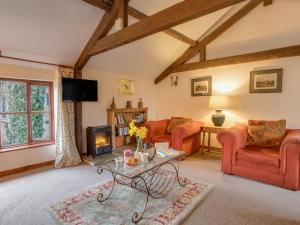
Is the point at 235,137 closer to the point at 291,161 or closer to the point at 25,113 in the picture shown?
the point at 291,161

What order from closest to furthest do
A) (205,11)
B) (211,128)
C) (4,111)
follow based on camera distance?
(205,11), (4,111), (211,128)

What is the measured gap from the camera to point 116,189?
102 inches

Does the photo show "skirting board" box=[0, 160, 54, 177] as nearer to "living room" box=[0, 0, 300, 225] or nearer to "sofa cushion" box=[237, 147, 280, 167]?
"living room" box=[0, 0, 300, 225]

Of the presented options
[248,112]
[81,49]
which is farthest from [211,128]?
[81,49]

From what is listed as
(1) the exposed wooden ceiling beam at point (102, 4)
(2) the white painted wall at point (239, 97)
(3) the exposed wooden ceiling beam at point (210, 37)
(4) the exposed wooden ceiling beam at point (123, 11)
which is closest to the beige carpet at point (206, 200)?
(2) the white painted wall at point (239, 97)

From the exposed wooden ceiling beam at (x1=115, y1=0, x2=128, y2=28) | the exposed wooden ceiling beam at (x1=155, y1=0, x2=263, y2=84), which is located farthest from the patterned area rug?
the exposed wooden ceiling beam at (x1=155, y1=0, x2=263, y2=84)

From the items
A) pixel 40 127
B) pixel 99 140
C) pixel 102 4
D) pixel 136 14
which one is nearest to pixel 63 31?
pixel 102 4

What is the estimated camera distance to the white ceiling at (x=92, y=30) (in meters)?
2.65

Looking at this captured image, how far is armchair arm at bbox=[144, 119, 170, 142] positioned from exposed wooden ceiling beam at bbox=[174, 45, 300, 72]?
1587mm

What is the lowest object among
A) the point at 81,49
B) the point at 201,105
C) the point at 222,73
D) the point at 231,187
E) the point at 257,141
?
the point at 231,187

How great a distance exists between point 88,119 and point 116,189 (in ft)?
6.89

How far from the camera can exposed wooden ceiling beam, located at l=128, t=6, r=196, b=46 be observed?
121 inches

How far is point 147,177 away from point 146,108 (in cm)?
272

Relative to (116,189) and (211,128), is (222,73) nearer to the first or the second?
(211,128)
